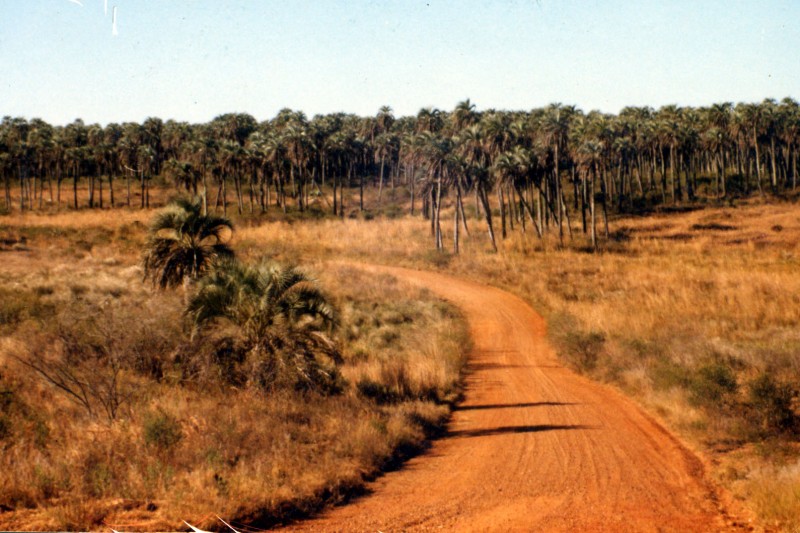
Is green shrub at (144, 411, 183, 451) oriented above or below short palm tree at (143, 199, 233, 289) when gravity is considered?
below

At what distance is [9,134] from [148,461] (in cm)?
11156

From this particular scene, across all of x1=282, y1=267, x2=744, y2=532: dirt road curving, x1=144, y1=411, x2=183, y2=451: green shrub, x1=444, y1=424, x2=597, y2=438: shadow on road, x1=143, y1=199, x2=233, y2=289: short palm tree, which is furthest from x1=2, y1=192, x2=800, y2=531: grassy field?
x1=143, y1=199, x2=233, y2=289: short palm tree

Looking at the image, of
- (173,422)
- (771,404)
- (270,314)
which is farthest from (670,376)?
(173,422)

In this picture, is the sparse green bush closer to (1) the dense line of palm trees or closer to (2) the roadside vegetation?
(2) the roadside vegetation

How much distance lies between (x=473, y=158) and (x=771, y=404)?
55.0 metres

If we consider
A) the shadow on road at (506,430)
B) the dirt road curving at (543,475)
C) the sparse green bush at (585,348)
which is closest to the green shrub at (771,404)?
the dirt road curving at (543,475)

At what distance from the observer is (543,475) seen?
11.8 meters

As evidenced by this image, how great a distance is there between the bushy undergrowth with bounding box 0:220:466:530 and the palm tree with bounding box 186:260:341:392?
1.70ft

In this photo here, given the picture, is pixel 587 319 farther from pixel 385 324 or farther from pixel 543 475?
pixel 543 475

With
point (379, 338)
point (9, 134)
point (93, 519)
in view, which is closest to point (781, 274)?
point (379, 338)

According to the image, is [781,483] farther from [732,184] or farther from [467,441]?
[732,184]

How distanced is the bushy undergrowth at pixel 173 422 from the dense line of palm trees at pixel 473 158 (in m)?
39.8

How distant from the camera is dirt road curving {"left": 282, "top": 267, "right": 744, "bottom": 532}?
31.7ft

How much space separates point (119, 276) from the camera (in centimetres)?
3428
